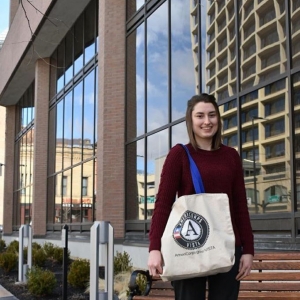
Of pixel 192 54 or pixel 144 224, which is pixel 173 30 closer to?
pixel 192 54

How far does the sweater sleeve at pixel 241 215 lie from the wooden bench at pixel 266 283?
6.90 ft

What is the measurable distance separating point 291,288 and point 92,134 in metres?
11.0

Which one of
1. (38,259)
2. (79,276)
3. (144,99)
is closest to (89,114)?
(144,99)

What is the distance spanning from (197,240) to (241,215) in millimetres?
366

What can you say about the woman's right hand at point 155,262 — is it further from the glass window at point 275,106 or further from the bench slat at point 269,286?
the glass window at point 275,106

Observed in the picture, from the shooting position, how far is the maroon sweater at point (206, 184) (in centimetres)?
259

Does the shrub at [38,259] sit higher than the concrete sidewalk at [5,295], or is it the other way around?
the shrub at [38,259]

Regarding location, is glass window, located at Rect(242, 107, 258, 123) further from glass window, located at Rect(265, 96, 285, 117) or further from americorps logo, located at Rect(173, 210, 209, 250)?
americorps logo, located at Rect(173, 210, 209, 250)

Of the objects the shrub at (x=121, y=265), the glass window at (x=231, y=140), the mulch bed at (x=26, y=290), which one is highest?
the glass window at (x=231, y=140)

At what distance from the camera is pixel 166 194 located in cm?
262

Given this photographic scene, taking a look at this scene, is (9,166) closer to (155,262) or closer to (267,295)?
(267,295)

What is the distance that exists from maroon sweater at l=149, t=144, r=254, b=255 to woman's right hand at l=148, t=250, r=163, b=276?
0.08 feet

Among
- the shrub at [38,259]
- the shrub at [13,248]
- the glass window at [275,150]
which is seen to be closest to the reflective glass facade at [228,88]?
the glass window at [275,150]

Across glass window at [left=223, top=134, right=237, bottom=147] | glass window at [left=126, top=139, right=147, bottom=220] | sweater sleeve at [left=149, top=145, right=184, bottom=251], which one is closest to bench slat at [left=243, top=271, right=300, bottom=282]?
sweater sleeve at [left=149, top=145, right=184, bottom=251]
